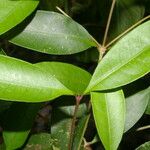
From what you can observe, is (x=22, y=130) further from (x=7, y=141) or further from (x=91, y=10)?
(x=91, y=10)

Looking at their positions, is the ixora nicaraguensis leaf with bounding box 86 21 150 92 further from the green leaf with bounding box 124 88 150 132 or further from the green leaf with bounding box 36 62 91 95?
the green leaf with bounding box 124 88 150 132

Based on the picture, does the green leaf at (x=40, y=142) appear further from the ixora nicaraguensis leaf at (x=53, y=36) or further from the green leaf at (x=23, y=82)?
the green leaf at (x=23, y=82)

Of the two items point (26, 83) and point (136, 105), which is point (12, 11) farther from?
point (136, 105)

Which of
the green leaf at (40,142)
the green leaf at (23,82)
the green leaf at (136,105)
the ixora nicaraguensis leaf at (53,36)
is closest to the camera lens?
the green leaf at (23,82)

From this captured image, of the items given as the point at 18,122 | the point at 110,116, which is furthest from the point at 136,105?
the point at 18,122

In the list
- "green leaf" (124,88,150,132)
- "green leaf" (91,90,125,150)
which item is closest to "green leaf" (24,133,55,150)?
"green leaf" (124,88,150,132)

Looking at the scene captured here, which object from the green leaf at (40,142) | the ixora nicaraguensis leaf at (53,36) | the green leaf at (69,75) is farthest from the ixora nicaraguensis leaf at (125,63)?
the green leaf at (40,142)
